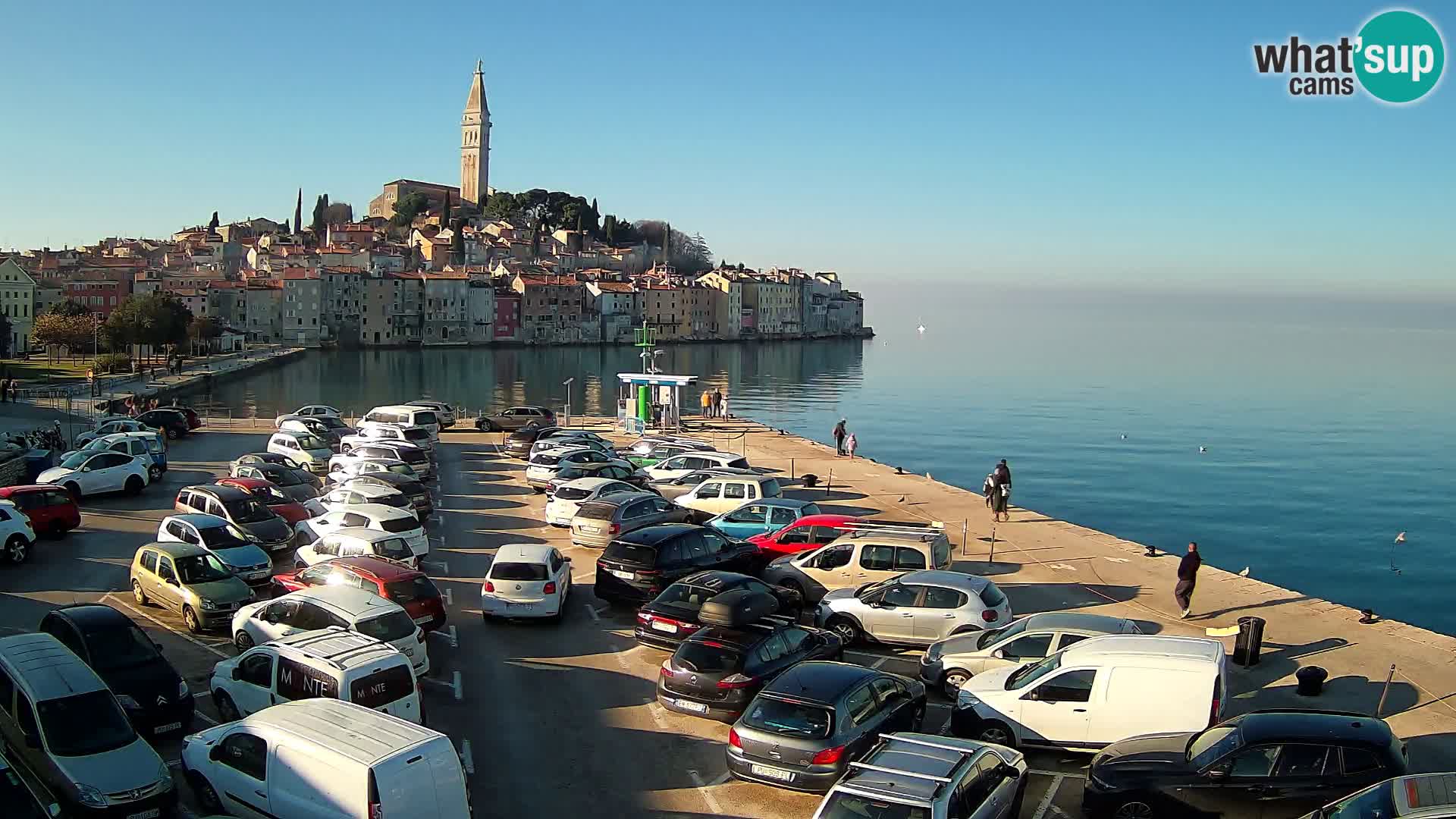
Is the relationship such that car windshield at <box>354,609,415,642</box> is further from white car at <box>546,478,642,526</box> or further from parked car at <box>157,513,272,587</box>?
white car at <box>546,478,642,526</box>

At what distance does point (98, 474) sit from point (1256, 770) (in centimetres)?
2537

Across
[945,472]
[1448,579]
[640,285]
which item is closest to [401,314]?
[640,285]

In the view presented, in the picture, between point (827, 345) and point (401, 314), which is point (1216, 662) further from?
point (827, 345)

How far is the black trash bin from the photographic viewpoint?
1442cm

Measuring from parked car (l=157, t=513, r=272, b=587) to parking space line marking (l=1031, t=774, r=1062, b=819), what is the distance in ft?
39.1

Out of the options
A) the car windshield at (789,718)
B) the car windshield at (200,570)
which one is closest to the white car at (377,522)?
the car windshield at (200,570)

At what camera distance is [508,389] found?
3656 inches

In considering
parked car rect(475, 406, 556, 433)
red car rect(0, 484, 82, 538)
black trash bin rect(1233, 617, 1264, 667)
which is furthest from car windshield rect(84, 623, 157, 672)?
parked car rect(475, 406, 556, 433)

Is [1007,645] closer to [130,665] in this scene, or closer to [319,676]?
[319,676]

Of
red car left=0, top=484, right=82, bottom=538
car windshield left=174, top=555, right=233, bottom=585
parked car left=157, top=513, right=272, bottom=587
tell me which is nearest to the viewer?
car windshield left=174, top=555, right=233, bottom=585

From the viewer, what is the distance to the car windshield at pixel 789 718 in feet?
33.3

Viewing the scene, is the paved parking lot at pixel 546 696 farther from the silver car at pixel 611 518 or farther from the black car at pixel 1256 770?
the black car at pixel 1256 770

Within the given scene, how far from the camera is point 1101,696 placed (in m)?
11.0

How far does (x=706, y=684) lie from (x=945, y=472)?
131 feet
